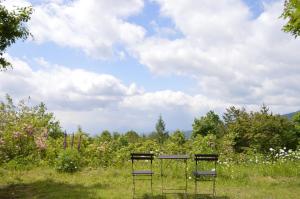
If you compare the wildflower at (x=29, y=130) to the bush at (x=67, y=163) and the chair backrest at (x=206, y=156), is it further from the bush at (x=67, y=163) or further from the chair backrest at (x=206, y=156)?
the chair backrest at (x=206, y=156)

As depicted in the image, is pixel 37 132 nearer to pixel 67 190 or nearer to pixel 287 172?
pixel 67 190

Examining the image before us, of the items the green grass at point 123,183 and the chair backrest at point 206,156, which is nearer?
the chair backrest at point 206,156

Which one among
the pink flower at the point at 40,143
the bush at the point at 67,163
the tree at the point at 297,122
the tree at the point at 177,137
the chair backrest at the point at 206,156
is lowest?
the bush at the point at 67,163

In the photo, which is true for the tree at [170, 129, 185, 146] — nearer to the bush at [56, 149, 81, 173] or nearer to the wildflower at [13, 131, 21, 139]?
the bush at [56, 149, 81, 173]

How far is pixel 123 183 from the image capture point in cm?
1382

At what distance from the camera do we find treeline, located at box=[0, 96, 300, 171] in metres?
17.3

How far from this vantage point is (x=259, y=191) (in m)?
12.5

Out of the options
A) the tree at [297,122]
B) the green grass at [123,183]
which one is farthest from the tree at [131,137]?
the green grass at [123,183]

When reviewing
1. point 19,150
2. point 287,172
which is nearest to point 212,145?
point 287,172

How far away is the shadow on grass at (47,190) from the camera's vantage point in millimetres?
11869

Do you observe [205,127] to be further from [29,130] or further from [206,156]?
[206,156]

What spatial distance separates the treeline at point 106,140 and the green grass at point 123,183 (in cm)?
94

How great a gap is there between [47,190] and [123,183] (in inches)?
103

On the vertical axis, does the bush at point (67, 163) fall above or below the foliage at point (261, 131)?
below
